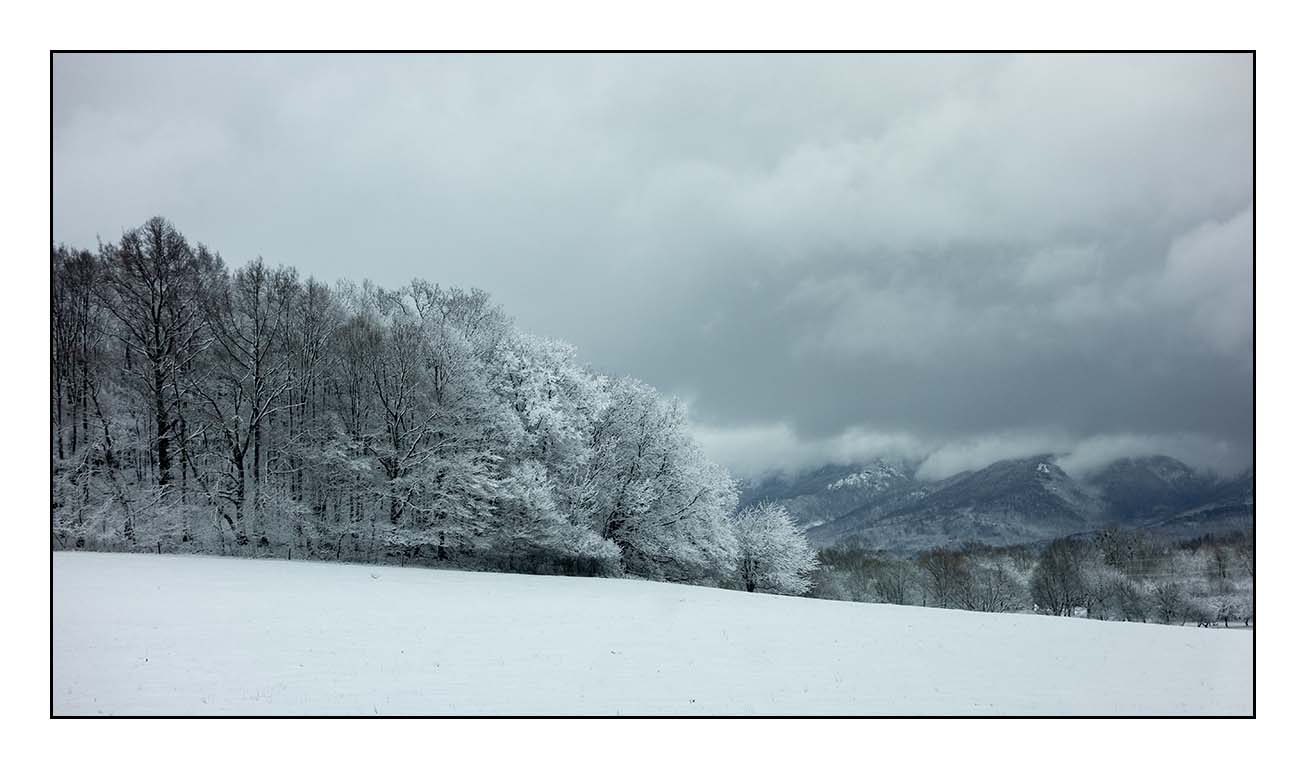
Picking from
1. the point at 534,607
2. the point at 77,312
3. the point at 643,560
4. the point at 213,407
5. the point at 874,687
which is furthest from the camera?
the point at 643,560

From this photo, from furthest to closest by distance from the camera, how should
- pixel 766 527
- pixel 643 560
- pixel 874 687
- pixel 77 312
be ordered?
pixel 766 527 < pixel 643 560 < pixel 77 312 < pixel 874 687

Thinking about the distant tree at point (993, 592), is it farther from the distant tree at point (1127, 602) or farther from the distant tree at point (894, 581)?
the distant tree at point (1127, 602)

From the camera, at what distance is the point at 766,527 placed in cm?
5153

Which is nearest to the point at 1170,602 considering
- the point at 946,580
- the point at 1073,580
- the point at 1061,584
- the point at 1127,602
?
the point at 1127,602

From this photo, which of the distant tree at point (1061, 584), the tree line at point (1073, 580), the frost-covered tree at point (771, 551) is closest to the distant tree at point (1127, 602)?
the tree line at point (1073, 580)

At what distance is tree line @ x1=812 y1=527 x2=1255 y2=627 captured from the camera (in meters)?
78.3

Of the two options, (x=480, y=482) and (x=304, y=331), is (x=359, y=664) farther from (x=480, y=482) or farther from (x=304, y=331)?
(x=304, y=331)

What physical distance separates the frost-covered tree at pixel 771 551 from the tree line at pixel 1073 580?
703 inches

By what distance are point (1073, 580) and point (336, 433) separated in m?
93.9

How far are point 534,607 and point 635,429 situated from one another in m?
19.8

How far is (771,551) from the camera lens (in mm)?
50688

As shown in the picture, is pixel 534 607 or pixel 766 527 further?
pixel 766 527

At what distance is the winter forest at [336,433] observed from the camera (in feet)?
94.8

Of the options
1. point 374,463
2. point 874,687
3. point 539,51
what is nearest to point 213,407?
point 374,463
